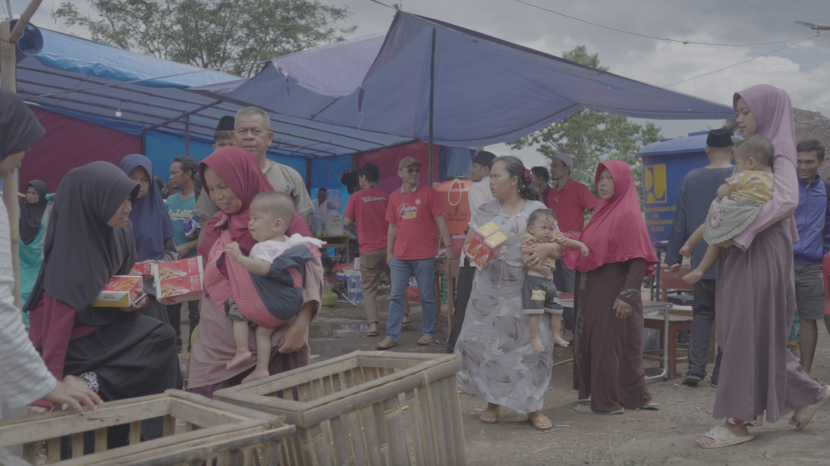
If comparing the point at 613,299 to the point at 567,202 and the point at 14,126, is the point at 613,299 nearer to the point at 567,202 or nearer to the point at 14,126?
the point at 567,202

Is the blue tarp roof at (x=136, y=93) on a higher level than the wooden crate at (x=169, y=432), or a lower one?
higher

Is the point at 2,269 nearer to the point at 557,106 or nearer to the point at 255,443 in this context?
the point at 255,443

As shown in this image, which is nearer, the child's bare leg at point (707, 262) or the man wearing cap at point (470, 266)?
the child's bare leg at point (707, 262)

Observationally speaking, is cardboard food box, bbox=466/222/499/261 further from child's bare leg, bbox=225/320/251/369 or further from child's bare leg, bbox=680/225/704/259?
child's bare leg, bbox=225/320/251/369

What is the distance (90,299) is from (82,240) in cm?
22

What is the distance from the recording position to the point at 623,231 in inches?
163

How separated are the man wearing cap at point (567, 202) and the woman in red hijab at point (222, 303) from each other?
4.38 m

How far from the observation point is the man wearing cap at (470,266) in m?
5.52

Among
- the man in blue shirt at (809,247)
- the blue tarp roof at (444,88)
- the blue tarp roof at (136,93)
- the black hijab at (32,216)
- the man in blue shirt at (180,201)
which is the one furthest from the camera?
the blue tarp roof at (136,93)

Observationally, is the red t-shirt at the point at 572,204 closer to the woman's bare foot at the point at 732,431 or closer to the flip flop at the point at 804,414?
the flip flop at the point at 804,414

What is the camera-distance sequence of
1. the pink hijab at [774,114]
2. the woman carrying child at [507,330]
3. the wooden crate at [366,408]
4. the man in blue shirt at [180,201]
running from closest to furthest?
the wooden crate at [366,408]
the pink hijab at [774,114]
the woman carrying child at [507,330]
the man in blue shirt at [180,201]

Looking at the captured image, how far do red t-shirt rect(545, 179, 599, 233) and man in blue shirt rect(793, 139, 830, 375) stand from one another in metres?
2.18

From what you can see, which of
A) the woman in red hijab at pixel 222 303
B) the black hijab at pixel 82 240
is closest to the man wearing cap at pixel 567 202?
the woman in red hijab at pixel 222 303

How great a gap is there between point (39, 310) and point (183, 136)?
32.3 ft
